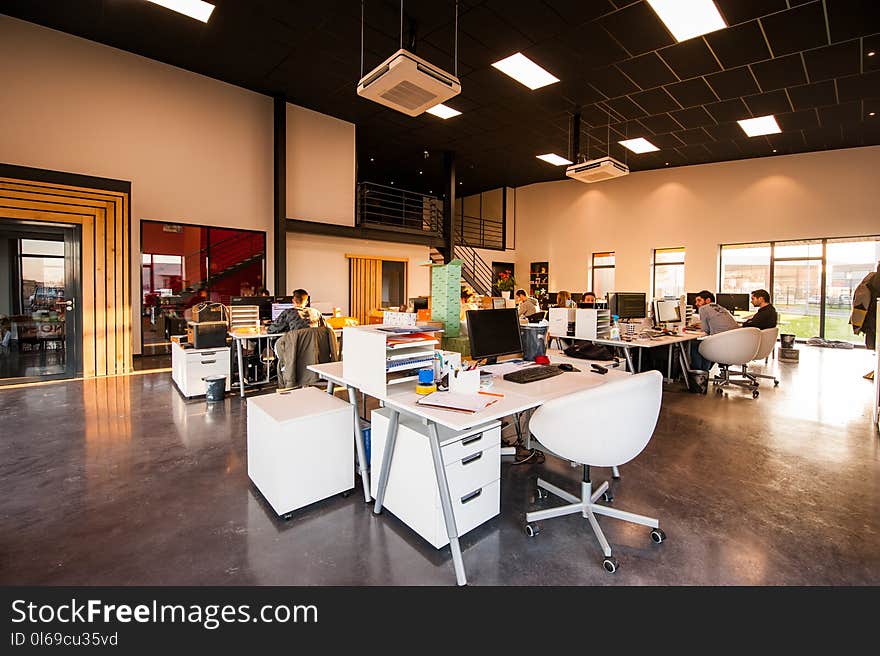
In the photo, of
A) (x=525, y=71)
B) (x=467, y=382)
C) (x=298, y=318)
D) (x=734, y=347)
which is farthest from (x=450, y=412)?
(x=525, y=71)

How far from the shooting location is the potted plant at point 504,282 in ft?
42.9

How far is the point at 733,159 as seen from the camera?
1059 cm

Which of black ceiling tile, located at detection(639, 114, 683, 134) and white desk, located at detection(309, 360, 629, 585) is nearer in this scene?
white desk, located at detection(309, 360, 629, 585)

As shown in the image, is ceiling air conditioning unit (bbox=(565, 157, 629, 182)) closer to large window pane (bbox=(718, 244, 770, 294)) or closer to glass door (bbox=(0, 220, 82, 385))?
large window pane (bbox=(718, 244, 770, 294))

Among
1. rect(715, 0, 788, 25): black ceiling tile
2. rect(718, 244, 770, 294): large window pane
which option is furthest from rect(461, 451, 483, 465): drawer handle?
rect(718, 244, 770, 294): large window pane

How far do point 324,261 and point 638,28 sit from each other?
270 inches

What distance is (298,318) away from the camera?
16.6ft

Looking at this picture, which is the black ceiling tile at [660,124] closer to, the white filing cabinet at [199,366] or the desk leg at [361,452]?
the desk leg at [361,452]

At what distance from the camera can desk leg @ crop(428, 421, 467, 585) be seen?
74.1 inches

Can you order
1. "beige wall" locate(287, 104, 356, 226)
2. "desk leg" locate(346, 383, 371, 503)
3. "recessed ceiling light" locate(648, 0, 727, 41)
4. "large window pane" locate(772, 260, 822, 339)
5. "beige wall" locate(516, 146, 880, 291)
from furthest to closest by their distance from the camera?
"large window pane" locate(772, 260, 822, 339), "beige wall" locate(516, 146, 880, 291), "beige wall" locate(287, 104, 356, 226), "recessed ceiling light" locate(648, 0, 727, 41), "desk leg" locate(346, 383, 371, 503)

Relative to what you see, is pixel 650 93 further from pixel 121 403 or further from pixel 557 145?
pixel 121 403

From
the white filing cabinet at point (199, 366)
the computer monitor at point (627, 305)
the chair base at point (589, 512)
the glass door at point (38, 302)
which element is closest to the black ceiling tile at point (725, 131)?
the computer monitor at point (627, 305)

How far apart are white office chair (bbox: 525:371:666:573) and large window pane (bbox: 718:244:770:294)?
35.0ft
